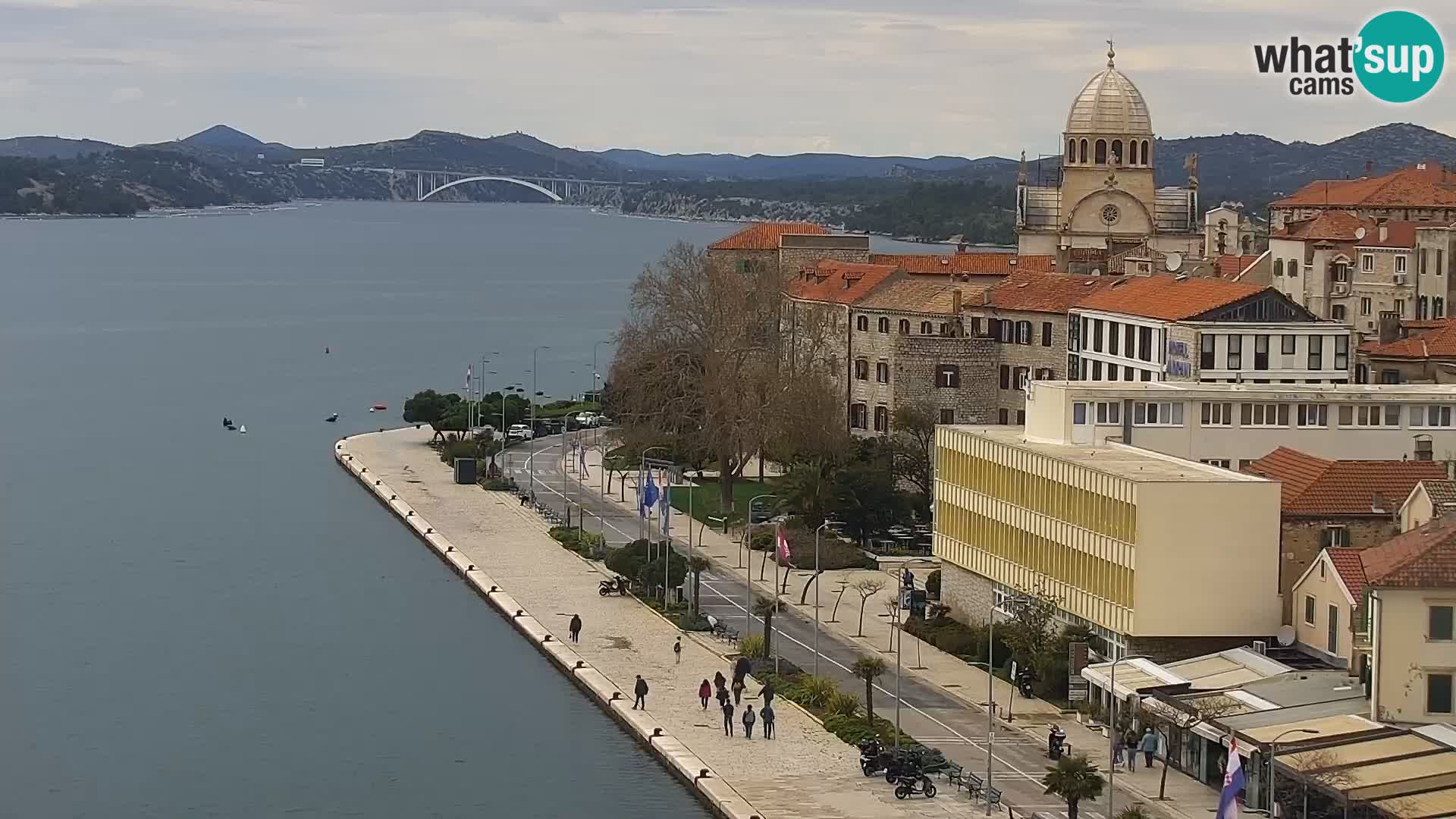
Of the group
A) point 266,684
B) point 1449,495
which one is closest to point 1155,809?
point 1449,495

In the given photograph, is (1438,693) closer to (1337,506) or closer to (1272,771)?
(1272,771)

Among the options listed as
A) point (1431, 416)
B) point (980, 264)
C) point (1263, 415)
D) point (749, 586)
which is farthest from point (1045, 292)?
point (1431, 416)

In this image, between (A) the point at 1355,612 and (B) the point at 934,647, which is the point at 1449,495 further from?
(B) the point at 934,647

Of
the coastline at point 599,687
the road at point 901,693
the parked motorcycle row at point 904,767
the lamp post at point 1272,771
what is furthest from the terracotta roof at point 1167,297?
the lamp post at point 1272,771

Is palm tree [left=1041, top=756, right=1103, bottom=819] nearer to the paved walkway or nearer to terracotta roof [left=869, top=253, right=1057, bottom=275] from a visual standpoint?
the paved walkway

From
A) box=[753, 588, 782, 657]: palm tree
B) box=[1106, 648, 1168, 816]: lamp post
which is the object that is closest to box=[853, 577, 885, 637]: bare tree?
box=[753, 588, 782, 657]: palm tree

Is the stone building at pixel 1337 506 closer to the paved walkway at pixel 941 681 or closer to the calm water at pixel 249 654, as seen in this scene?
the paved walkway at pixel 941 681
